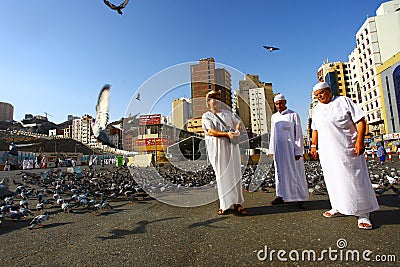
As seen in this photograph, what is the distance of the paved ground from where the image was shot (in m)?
2.15

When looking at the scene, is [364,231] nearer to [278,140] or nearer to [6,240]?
[278,140]

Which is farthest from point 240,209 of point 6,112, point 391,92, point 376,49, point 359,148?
point 6,112

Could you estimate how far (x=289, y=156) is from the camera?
419cm

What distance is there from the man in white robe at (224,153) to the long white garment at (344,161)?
1.30 meters

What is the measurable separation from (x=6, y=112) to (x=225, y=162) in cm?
20334

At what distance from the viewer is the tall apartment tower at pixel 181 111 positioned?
5.47 metres

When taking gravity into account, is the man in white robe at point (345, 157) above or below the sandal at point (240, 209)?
above

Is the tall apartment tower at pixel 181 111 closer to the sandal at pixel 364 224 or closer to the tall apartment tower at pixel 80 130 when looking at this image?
the sandal at pixel 364 224

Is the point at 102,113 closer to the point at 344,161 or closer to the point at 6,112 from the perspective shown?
the point at 344,161

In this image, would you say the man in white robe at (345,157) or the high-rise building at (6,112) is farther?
the high-rise building at (6,112)

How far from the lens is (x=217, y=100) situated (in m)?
3.90

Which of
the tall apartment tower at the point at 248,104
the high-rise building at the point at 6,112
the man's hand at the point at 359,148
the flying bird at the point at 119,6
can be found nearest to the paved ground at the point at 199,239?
the man's hand at the point at 359,148

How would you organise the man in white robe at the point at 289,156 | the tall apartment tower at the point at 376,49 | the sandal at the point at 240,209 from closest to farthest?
the sandal at the point at 240,209
the man in white robe at the point at 289,156
the tall apartment tower at the point at 376,49

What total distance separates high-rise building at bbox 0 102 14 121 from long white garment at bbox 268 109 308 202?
198 m
